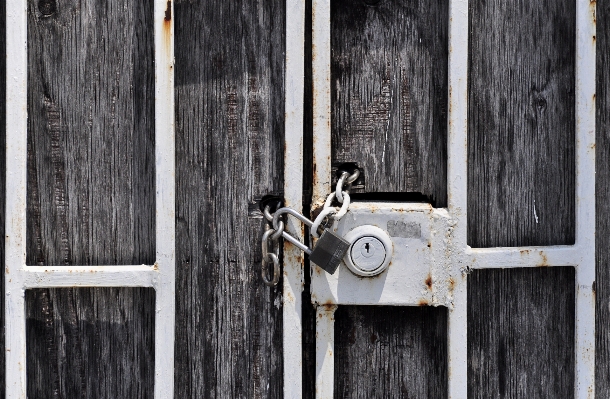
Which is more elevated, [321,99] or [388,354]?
[321,99]

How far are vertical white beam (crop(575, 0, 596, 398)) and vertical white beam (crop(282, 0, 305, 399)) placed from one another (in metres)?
0.71

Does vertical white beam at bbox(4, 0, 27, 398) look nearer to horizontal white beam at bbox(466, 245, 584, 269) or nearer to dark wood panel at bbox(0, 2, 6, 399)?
dark wood panel at bbox(0, 2, 6, 399)

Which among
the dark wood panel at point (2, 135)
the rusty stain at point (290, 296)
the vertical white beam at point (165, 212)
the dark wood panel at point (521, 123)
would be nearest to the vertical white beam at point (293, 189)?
the rusty stain at point (290, 296)

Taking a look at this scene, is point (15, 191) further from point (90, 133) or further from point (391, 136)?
point (391, 136)

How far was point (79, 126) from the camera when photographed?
59.2 inches

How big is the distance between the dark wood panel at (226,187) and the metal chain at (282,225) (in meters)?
0.05

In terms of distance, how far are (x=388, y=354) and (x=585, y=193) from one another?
25.9 inches

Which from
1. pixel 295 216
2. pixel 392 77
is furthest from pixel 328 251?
pixel 392 77

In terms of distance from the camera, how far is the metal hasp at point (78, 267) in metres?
1.46

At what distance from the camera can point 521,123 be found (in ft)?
5.02

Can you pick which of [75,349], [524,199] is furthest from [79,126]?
[524,199]

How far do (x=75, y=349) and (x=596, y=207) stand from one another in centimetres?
142

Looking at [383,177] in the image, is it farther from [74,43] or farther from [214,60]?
[74,43]

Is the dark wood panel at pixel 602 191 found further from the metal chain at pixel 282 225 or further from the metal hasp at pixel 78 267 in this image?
the metal hasp at pixel 78 267
